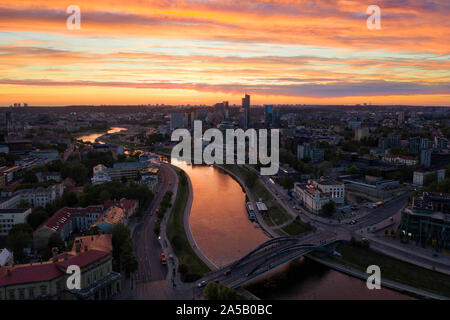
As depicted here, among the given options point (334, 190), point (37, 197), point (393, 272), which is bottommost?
point (393, 272)

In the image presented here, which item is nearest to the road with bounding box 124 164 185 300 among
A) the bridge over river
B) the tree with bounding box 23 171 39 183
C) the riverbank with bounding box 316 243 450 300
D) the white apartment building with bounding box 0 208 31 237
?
the bridge over river

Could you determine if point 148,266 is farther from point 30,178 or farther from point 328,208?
point 30,178

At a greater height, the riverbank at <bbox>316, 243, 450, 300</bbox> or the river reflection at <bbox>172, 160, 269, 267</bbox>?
the river reflection at <bbox>172, 160, 269, 267</bbox>

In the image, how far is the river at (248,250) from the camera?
6590mm

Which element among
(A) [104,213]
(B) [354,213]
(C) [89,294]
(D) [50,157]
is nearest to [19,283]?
(C) [89,294]

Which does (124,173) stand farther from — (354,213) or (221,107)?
(221,107)

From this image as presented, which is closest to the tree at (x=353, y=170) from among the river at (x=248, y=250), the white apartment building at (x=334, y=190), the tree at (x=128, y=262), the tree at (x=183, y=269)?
the white apartment building at (x=334, y=190)

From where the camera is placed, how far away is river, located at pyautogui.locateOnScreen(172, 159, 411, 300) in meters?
6.59

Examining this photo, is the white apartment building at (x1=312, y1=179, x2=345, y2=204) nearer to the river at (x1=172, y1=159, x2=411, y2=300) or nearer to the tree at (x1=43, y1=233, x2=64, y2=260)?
the river at (x1=172, y1=159, x2=411, y2=300)

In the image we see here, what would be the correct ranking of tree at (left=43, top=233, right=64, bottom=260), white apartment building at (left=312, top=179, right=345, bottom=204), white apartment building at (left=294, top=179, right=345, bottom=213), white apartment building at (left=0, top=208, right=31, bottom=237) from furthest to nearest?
1. white apartment building at (left=312, top=179, right=345, bottom=204)
2. white apartment building at (left=294, top=179, right=345, bottom=213)
3. white apartment building at (left=0, top=208, right=31, bottom=237)
4. tree at (left=43, top=233, right=64, bottom=260)

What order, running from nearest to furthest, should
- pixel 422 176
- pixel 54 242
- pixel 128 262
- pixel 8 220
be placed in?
pixel 128 262, pixel 54 242, pixel 8 220, pixel 422 176

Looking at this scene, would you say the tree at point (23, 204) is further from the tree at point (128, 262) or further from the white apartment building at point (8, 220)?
the tree at point (128, 262)

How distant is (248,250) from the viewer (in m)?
8.16

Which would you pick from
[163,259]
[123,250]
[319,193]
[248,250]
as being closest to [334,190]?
[319,193]
